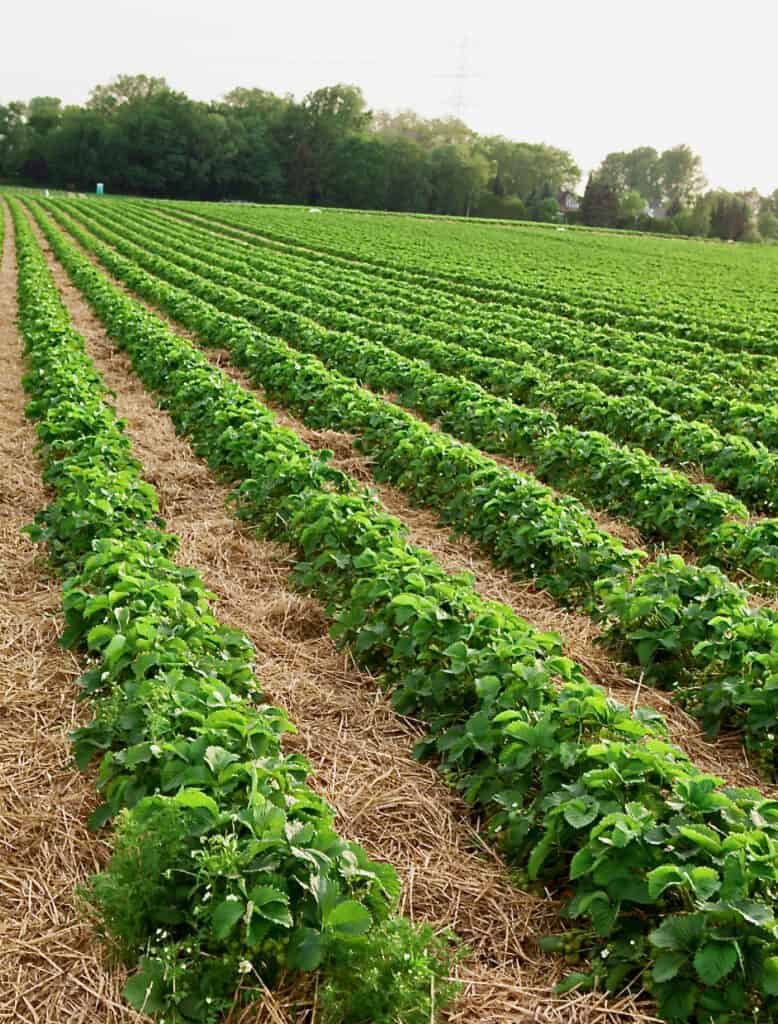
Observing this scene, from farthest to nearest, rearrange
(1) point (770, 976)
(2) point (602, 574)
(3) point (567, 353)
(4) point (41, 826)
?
(3) point (567, 353), (2) point (602, 574), (4) point (41, 826), (1) point (770, 976)

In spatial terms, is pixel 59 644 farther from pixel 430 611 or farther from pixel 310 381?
pixel 310 381

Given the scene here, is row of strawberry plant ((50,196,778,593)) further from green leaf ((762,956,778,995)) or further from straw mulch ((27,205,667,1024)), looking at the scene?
green leaf ((762,956,778,995))

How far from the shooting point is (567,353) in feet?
46.6

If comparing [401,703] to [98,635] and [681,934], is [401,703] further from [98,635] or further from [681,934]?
[681,934]

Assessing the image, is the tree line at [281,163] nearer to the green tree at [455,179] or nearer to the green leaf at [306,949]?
the green tree at [455,179]

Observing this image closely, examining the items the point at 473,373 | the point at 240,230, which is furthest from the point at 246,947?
the point at 240,230

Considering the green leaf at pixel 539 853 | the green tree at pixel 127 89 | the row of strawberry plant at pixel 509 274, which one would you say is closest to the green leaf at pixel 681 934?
the green leaf at pixel 539 853

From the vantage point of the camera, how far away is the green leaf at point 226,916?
2.58m

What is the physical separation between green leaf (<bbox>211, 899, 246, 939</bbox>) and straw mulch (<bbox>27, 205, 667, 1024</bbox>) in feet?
1.04

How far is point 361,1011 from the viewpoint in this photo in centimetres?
262

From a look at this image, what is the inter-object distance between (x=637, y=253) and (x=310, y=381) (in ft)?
127

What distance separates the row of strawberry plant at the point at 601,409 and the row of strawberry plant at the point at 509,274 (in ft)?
17.6

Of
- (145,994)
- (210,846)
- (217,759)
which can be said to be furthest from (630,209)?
(145,994)

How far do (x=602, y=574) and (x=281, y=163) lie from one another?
91.9 meters
